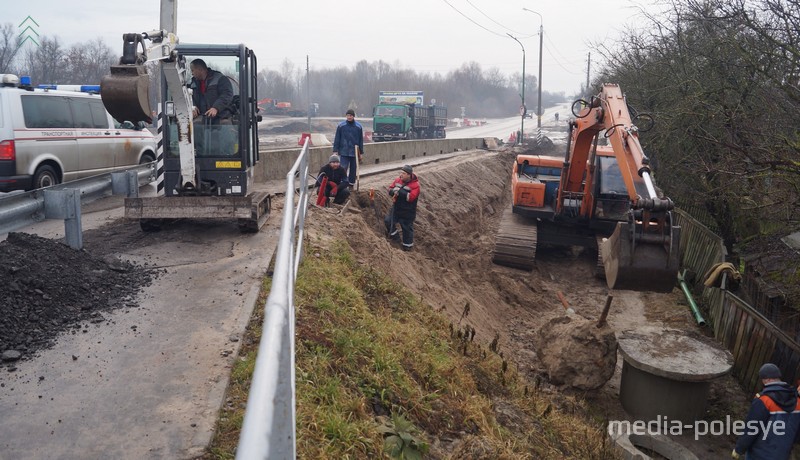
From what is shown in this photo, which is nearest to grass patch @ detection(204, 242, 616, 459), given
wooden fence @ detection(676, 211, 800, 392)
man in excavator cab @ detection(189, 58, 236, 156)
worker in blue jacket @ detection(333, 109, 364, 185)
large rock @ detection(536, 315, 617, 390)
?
large rock @ detection(536, 315, 617, 390)

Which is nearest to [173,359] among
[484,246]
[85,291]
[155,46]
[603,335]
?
[85,291]

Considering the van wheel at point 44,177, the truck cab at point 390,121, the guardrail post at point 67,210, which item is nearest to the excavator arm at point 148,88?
the guardrail post at point 67,210

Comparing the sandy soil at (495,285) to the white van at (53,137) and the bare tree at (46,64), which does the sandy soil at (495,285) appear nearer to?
the white van at (53,137)

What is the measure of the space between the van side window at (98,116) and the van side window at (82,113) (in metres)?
0.10

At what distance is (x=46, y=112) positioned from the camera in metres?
11.5

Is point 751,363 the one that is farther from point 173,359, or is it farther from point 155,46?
point 155,46

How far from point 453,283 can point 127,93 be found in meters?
6.70

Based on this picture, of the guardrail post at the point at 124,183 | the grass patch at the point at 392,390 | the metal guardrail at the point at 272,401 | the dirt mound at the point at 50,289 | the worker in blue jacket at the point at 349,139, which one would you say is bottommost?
the grass patch at the point at 392,390

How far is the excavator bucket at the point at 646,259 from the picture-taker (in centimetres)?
670

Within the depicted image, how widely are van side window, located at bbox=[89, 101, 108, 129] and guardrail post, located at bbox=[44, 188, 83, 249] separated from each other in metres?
6.53

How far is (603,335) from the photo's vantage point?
8.45 meters

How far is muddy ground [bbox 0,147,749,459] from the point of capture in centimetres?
568

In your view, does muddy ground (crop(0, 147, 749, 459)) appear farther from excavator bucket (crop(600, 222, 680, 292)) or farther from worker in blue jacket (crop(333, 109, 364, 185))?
excavator bucket (crop(600, 222, 680, 292))

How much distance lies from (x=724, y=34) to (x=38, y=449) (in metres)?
14.1
